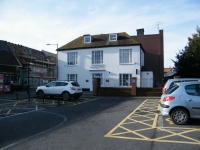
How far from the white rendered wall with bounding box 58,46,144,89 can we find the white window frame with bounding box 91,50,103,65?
46cm

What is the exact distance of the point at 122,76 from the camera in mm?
26844

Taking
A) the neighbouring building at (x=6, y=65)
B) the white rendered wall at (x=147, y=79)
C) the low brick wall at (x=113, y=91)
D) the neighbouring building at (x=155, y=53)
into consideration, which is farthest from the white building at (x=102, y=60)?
the neighbouring building at (x=155, y=53)

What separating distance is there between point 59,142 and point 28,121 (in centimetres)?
358

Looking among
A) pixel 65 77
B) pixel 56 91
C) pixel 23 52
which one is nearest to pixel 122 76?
pixel 65 77

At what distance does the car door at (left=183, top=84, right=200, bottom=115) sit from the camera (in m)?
7.68

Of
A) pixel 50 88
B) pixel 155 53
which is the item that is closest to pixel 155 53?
pixel 155 53

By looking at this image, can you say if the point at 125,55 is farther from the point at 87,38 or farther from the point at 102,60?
the point at 87,38

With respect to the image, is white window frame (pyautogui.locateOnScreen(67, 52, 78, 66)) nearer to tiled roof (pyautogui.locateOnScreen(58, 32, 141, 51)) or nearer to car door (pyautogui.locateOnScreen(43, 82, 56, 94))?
tiled roof (pyautogui.locateOnScreen(58, 32, 141, 51))

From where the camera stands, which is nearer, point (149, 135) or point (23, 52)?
point (149, 135)

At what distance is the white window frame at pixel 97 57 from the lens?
92.0 feet

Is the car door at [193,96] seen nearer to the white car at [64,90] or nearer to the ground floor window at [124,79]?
the white car at [64,90]

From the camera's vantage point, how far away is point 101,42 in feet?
94.3

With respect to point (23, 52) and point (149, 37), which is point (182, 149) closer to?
point (149, 37)

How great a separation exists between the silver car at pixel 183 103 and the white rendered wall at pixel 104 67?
18193 millimetres
